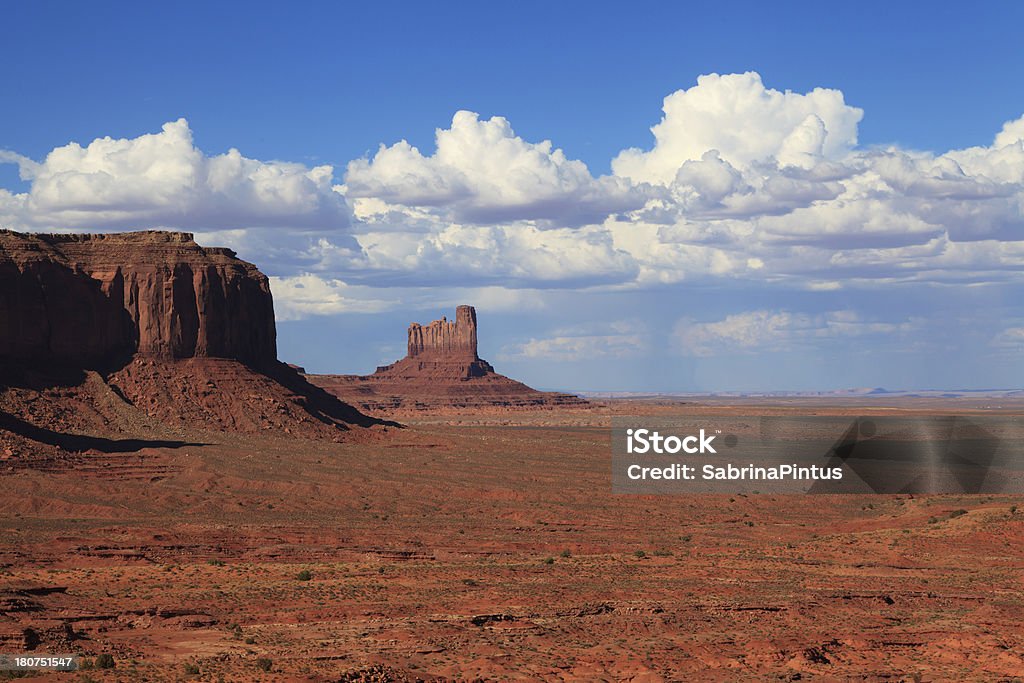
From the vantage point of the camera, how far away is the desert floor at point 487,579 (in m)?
25.8

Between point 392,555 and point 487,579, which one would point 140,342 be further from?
point 487,579

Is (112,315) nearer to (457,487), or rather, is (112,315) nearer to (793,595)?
(457,487)

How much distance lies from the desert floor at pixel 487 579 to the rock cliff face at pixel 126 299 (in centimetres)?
2612

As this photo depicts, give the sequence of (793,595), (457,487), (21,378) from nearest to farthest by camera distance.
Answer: (793,595)
(457,487)
(21,378)

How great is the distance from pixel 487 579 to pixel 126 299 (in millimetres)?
73756

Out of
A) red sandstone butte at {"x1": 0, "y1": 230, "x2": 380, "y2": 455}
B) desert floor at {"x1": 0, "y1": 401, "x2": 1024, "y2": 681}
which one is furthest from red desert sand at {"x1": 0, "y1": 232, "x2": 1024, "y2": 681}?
red sandstone butte at {"x1": 0, "y1": 230, "x2": 380, "y2": 455}

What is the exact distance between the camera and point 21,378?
8862 cm

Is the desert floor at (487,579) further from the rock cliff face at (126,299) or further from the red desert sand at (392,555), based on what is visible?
the rock cliff face at (126,299)

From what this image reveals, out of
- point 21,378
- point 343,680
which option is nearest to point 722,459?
point 21,378

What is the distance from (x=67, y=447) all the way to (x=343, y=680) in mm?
55846

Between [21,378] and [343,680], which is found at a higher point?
[21,378]

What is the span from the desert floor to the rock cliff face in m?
26.1

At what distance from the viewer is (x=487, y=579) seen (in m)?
37.3

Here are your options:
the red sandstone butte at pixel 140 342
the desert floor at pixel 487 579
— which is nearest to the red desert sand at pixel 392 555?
the desert floor at pixel 487 579
